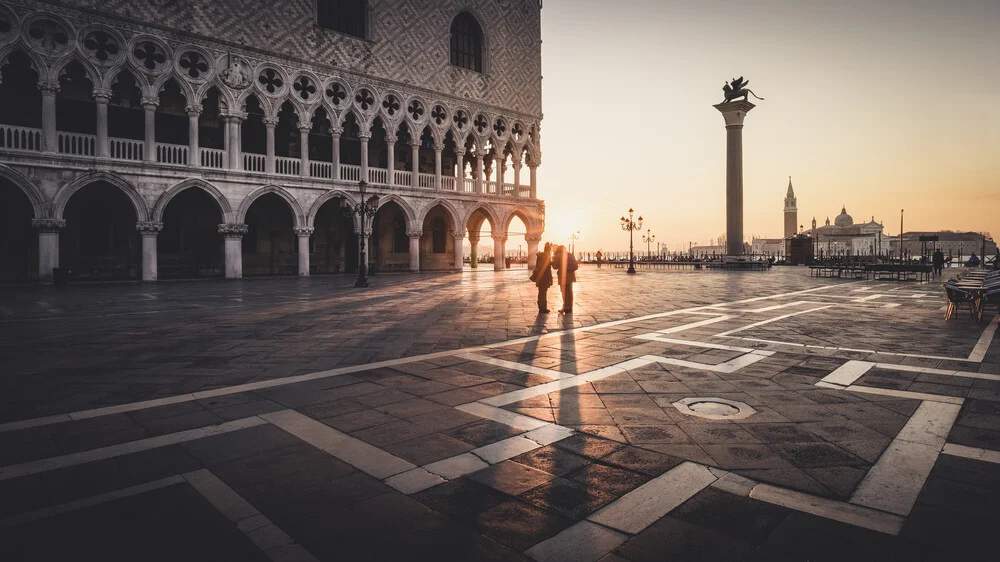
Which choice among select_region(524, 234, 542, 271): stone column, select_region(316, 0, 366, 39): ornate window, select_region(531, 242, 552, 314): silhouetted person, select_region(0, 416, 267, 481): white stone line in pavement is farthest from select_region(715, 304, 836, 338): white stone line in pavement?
select_region(316, 0, 366, 39): ornate window

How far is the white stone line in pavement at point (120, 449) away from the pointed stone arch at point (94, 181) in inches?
797

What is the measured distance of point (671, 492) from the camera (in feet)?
7.98

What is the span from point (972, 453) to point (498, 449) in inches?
107

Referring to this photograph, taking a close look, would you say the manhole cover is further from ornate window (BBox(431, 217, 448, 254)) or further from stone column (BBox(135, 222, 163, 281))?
ornate window (BBox(431, 217, 448, 254))

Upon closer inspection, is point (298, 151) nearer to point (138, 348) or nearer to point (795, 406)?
point (138, 348)

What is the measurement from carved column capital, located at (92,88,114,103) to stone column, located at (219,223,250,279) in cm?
585

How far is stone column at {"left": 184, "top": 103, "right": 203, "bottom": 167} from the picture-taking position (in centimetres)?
2038

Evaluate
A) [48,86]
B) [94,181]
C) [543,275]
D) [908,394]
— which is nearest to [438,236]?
[94,181]

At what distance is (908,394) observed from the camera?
4.16 meters

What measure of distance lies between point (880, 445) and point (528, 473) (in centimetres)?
217

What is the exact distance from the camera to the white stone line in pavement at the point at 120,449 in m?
2.69

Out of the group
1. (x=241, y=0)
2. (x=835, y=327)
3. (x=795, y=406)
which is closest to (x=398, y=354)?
(x=795, y=406)

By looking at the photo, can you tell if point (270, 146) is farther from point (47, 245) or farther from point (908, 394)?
point (908, 394)

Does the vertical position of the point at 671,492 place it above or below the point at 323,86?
below
